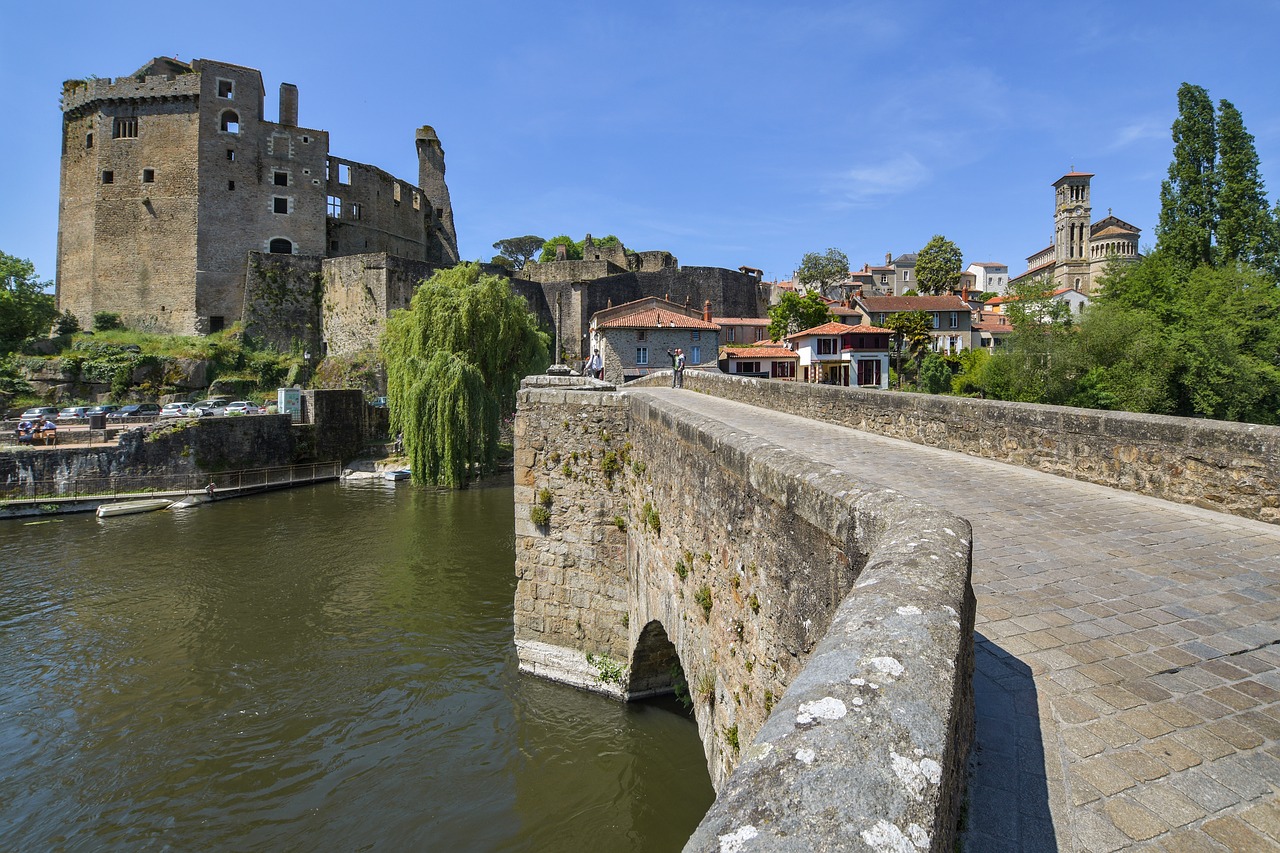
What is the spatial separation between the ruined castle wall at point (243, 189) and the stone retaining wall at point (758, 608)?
43.8 m

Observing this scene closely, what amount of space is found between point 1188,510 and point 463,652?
36.1ft

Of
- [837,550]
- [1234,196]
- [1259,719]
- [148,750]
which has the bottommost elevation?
[148,750]

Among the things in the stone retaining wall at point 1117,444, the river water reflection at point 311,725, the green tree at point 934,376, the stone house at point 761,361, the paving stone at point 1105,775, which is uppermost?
the stone house at point 761,361

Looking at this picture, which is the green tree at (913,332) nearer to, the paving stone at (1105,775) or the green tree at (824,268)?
the green tree at (824,268)

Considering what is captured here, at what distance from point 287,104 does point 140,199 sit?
12.0 metres

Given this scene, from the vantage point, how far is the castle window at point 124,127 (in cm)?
4531

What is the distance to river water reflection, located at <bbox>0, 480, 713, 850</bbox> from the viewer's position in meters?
8.16

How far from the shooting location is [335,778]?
8.92m

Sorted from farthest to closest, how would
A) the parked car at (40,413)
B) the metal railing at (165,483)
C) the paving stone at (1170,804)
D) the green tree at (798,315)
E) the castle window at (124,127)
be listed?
the green tree at (798,315) → the castle window at (124,127) → the parked car at (40,413) → the metal railing at (165,483) → the paving stone at (1170,804)

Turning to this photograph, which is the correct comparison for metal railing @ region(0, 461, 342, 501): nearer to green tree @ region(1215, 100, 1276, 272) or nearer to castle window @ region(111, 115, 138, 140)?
castle window @ region(111, 115, 138, 140)

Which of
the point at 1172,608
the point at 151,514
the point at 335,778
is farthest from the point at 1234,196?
the point at 151,514

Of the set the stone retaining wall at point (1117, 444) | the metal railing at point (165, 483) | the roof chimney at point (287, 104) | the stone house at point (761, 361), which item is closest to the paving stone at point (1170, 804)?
the stone retaining wall at point (1117, 444)

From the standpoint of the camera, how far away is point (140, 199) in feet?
149

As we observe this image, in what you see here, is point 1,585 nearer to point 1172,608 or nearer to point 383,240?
point 1172,608
